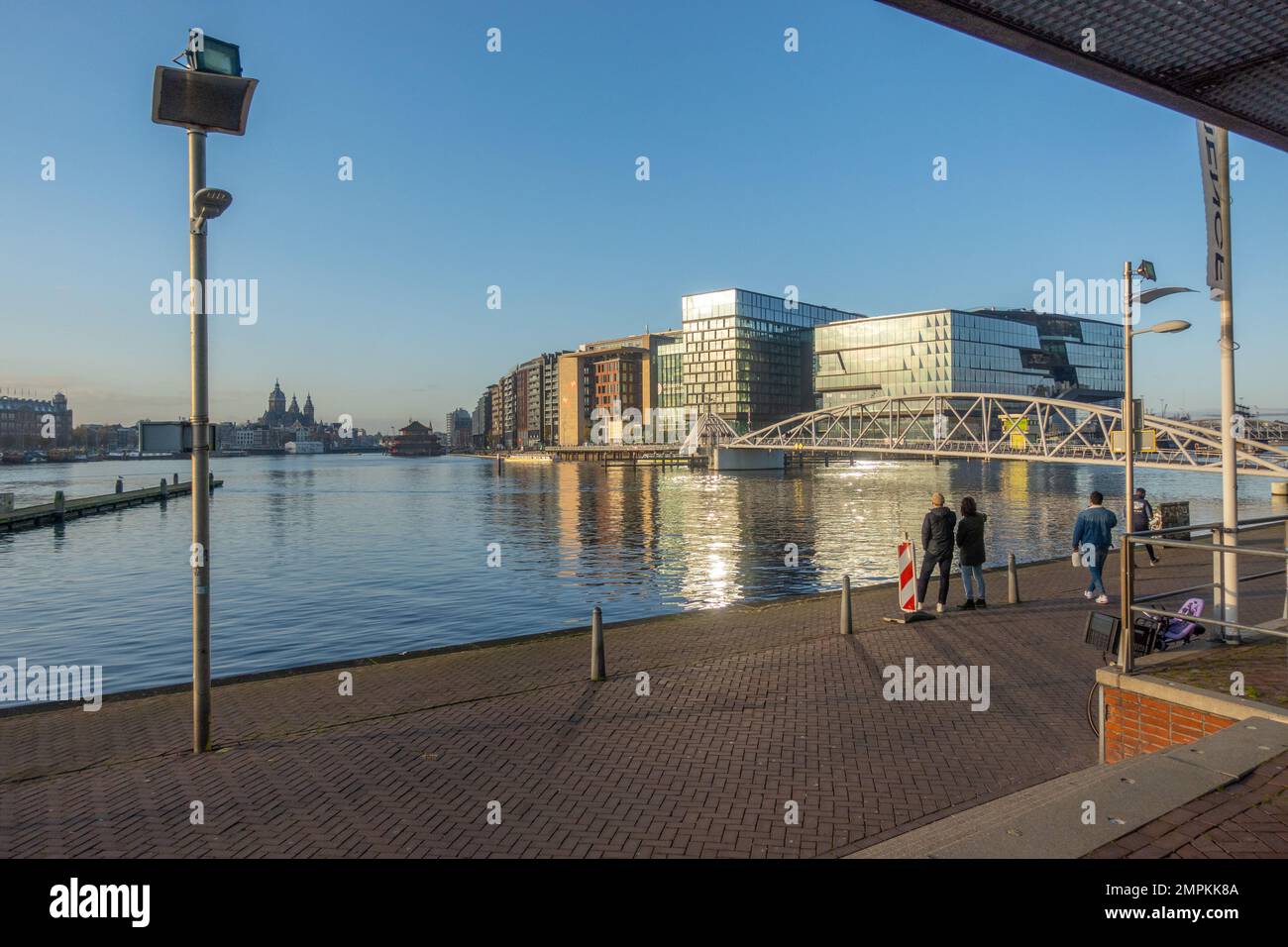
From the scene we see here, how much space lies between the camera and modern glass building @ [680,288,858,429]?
13338 cm

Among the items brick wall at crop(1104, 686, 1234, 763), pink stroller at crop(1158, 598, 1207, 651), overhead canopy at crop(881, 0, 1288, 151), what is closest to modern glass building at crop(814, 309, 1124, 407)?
pink stroller at crop(1158, 598, 1207, 651)

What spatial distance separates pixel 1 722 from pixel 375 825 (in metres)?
6.70

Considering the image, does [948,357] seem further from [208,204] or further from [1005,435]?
[208,204]

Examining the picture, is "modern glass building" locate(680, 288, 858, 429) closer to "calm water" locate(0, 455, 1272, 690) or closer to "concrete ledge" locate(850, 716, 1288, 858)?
"calm water" locate(0, 455, 1272, 690)

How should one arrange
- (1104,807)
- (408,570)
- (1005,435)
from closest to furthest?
(1104,807), (408,570), (1005,435)

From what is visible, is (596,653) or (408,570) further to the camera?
(408,570)

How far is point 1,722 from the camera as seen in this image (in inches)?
370

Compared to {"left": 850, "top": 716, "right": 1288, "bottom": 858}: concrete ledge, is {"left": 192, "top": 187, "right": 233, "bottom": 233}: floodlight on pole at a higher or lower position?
higher

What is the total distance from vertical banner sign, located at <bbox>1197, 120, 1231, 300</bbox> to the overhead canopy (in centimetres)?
560

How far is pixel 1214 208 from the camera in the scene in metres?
9.19

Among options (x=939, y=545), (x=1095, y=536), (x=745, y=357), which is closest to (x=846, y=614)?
(x=939, y=545)

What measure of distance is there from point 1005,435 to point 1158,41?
93700mm

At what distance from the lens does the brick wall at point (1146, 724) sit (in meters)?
5.70
